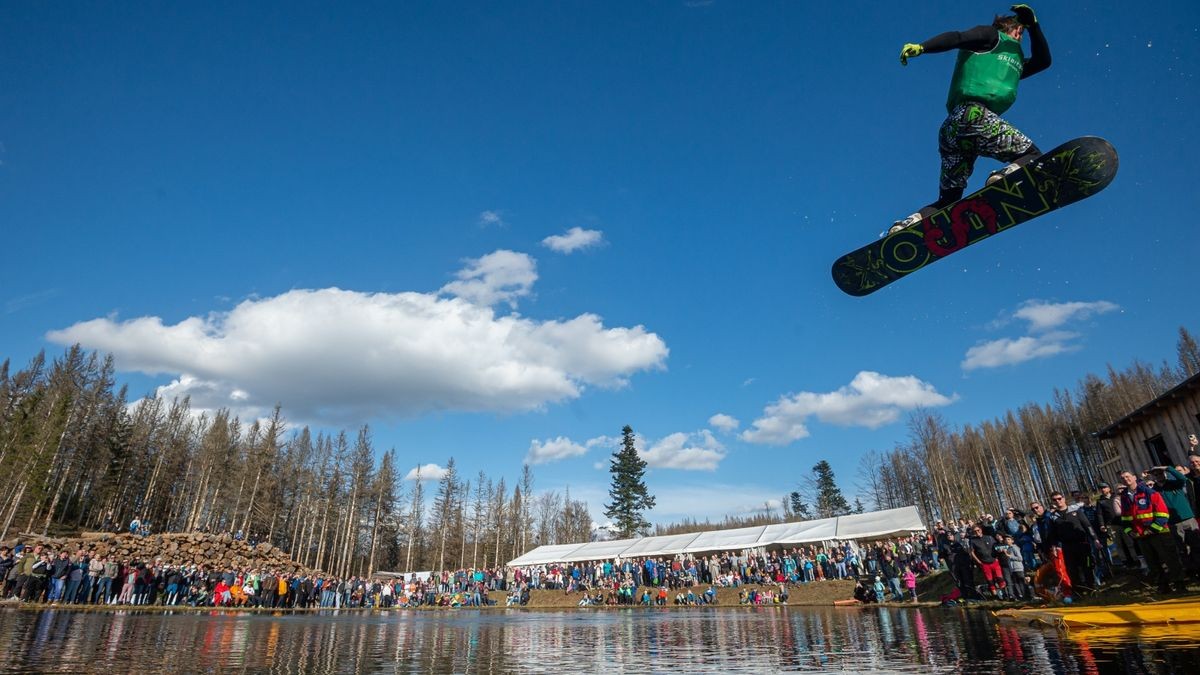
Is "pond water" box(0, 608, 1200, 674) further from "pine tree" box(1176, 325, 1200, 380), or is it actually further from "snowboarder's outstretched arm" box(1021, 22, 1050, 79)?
"pine tree" box(1176, 325, 1200, 380)

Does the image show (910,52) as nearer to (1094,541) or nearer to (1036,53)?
(1036,53)

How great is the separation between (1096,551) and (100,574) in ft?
97.9

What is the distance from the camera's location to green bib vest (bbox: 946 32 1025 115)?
648 cm

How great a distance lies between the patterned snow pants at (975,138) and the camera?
652cm

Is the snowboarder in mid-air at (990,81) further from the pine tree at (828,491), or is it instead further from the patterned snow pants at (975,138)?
the pine tree at (828,491)

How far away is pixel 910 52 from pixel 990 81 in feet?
3.70

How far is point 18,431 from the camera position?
145 ft

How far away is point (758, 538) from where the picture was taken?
3369 centimetres

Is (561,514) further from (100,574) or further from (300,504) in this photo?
(100,574)

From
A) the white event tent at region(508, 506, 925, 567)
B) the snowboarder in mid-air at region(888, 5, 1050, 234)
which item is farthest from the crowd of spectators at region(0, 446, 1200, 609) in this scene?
the snowboarder in mid-air at region(888, 5, 1050, 234)

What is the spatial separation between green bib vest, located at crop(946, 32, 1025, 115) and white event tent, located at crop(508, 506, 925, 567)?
2797 centimetres

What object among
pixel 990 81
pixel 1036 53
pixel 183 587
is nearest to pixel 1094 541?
pixel 1036 53

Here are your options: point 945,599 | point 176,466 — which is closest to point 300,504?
point 176,466

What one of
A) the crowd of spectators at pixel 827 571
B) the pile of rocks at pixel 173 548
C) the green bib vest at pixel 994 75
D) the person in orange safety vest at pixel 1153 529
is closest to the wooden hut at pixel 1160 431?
the crowd of spectators at pixel 827 571
